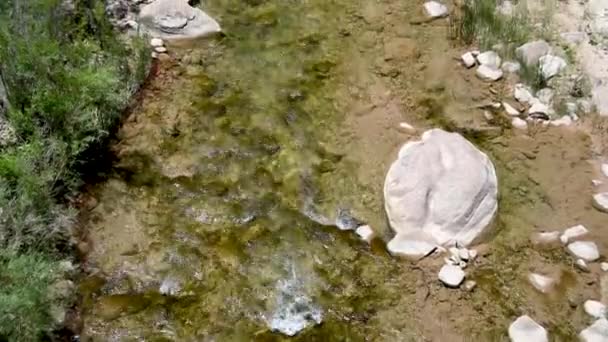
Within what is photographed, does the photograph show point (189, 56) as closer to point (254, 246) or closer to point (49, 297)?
point (254, 246)

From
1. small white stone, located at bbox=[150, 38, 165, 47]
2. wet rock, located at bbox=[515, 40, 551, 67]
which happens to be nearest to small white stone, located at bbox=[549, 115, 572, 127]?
wet rock, located at bbox=[515, 40, 551, 67]

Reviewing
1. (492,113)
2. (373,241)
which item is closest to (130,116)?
(373,241)

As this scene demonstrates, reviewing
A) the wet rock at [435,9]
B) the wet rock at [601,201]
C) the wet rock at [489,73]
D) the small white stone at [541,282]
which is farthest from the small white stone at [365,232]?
the wet rock at [435,9]

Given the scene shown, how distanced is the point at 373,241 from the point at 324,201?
448 millimetres

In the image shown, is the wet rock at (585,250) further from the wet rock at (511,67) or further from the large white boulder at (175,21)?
the large white boulder at (175,21)

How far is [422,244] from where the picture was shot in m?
4.04

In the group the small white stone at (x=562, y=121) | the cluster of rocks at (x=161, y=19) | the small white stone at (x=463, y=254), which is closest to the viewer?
the small white stone at (x=463, y=254)

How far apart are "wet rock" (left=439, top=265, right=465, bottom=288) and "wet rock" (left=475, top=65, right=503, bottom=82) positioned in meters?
1.91

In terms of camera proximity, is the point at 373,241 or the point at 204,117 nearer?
the point at 373,241

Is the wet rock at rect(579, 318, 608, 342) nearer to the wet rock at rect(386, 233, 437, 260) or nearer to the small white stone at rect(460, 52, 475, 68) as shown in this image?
the wet rock at rect(386, 233, 437, 260)

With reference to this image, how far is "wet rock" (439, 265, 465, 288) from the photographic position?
3881 mm

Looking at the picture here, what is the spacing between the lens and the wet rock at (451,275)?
3881 millimetres

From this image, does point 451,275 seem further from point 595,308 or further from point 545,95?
point 545,95

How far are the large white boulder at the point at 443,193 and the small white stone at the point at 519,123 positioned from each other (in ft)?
2.13
